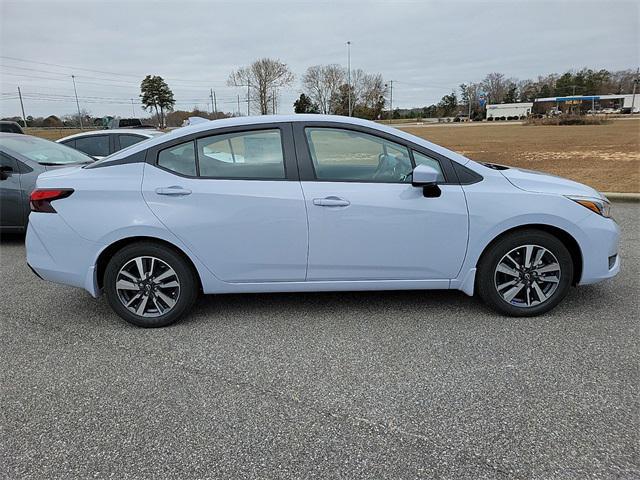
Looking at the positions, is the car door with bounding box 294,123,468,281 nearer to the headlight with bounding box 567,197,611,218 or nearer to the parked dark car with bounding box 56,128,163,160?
the headlight with bounding box 567,197,611,218

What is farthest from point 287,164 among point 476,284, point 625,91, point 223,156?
point 625,91

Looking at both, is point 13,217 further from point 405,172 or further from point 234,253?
point 405,172

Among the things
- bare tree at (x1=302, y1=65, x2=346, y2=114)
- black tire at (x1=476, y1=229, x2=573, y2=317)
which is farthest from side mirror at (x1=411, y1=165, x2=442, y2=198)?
bare tree at (x1=302, y1=65, x2=346, y2=114)

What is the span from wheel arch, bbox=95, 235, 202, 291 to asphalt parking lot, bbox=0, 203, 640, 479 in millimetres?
413

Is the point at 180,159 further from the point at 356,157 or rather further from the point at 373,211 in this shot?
the point at 373,211

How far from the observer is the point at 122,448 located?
88.8 inches

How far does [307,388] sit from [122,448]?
1.03 m

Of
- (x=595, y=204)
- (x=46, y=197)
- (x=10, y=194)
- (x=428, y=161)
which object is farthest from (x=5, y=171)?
(x=595, y=204)

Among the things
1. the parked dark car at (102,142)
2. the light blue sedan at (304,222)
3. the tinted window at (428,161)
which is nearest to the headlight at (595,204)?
the light blue sedan at (304,222)

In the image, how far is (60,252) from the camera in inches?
137

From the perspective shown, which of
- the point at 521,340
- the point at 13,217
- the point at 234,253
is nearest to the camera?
the point at 521,340

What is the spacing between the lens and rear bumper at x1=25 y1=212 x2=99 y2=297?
3.43 m

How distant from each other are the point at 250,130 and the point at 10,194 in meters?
4.20

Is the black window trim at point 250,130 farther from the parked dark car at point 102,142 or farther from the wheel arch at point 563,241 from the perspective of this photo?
the parked dark car at point 102,142
